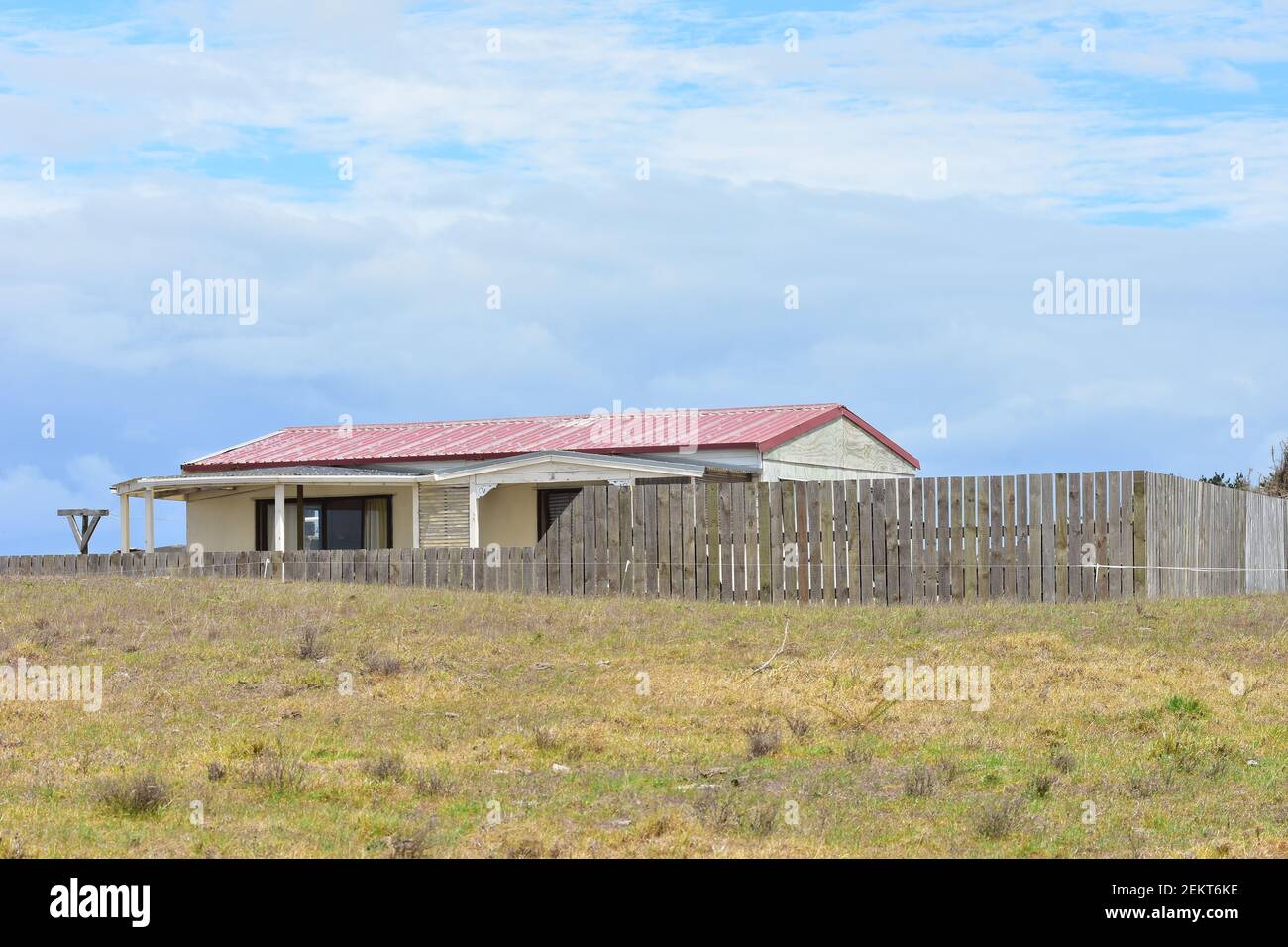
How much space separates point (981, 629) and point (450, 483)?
673 inches

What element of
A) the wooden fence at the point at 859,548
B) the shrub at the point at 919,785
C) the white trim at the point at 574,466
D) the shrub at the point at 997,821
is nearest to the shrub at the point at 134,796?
the shrub at the point at 919,785

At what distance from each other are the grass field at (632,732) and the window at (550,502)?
38.4ft

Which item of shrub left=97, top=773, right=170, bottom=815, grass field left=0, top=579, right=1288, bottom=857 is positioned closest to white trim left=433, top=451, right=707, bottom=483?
grass field left=0, top=579, right=1288, bottom=857

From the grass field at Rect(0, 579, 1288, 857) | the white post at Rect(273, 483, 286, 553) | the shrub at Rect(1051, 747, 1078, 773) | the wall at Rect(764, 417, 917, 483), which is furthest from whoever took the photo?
the wall at Rect(764, 417, 917, 483)

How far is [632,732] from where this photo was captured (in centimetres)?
1315

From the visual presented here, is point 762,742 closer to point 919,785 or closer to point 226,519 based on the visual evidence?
point 919,785

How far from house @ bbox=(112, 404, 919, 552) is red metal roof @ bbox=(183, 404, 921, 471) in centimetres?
5

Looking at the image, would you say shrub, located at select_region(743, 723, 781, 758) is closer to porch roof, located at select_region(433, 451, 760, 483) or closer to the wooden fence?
the wooden fence

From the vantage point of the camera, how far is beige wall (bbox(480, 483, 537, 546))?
33750 mm

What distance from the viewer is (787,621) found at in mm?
19984

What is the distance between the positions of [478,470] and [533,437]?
12.7 feet

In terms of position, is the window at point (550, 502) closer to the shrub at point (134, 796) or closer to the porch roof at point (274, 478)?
the porch roof at point (274, 478)

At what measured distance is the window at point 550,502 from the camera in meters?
33.6
